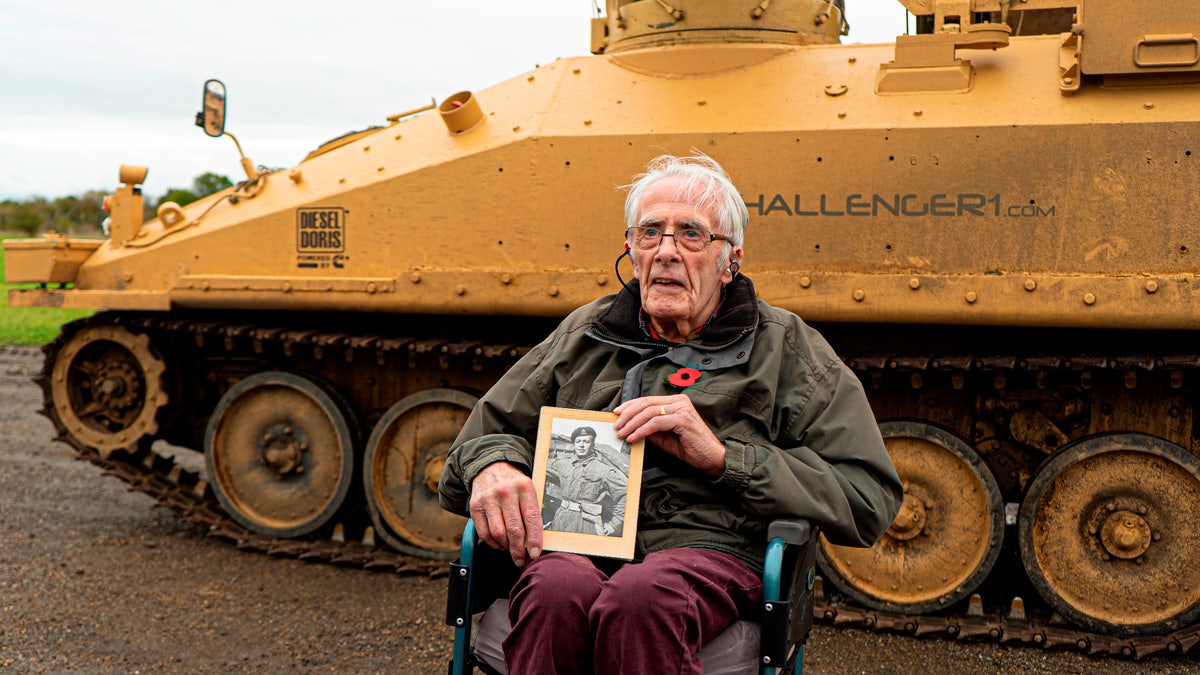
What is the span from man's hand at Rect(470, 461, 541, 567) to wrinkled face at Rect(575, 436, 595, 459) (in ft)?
0.46

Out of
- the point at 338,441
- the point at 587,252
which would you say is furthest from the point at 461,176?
the point at 338,441

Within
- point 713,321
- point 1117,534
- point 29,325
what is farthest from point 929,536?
point 29,325

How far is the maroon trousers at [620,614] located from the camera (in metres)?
2.52

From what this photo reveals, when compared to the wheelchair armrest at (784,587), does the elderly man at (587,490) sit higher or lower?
higher

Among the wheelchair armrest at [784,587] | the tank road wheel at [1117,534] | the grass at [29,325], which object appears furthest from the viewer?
the grass at [29,325]

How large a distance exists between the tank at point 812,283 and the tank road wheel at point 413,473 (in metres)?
0.02

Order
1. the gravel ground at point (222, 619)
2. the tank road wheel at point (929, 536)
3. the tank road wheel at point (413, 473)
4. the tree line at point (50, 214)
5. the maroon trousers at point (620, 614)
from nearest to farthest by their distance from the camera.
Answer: the maroon trousers at point (620, 614) → the gravel ground at point (222, 619) → the tank road wheel at point (929, 536) → the tank road wheel at point (413, 473) → the tree line at point (50, 214)

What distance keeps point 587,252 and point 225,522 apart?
105 inches

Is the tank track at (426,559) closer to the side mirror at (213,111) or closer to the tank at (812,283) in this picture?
the tank at (812,283)

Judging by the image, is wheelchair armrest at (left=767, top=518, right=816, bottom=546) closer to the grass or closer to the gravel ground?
the gravel ground

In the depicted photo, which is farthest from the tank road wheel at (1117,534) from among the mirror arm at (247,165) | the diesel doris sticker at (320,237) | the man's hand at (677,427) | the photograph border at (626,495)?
the mirror arm at (247,165)

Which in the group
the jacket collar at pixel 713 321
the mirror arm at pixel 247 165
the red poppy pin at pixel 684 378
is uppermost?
the mirror arm at pixel 247 165

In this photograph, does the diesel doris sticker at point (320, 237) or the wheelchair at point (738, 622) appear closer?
the wheelchair at point (738, 622)

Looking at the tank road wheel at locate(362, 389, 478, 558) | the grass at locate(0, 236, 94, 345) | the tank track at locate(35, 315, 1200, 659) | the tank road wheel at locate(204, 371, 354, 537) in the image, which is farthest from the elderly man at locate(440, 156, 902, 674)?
the grass at locate(0, 236, 94, 345)
